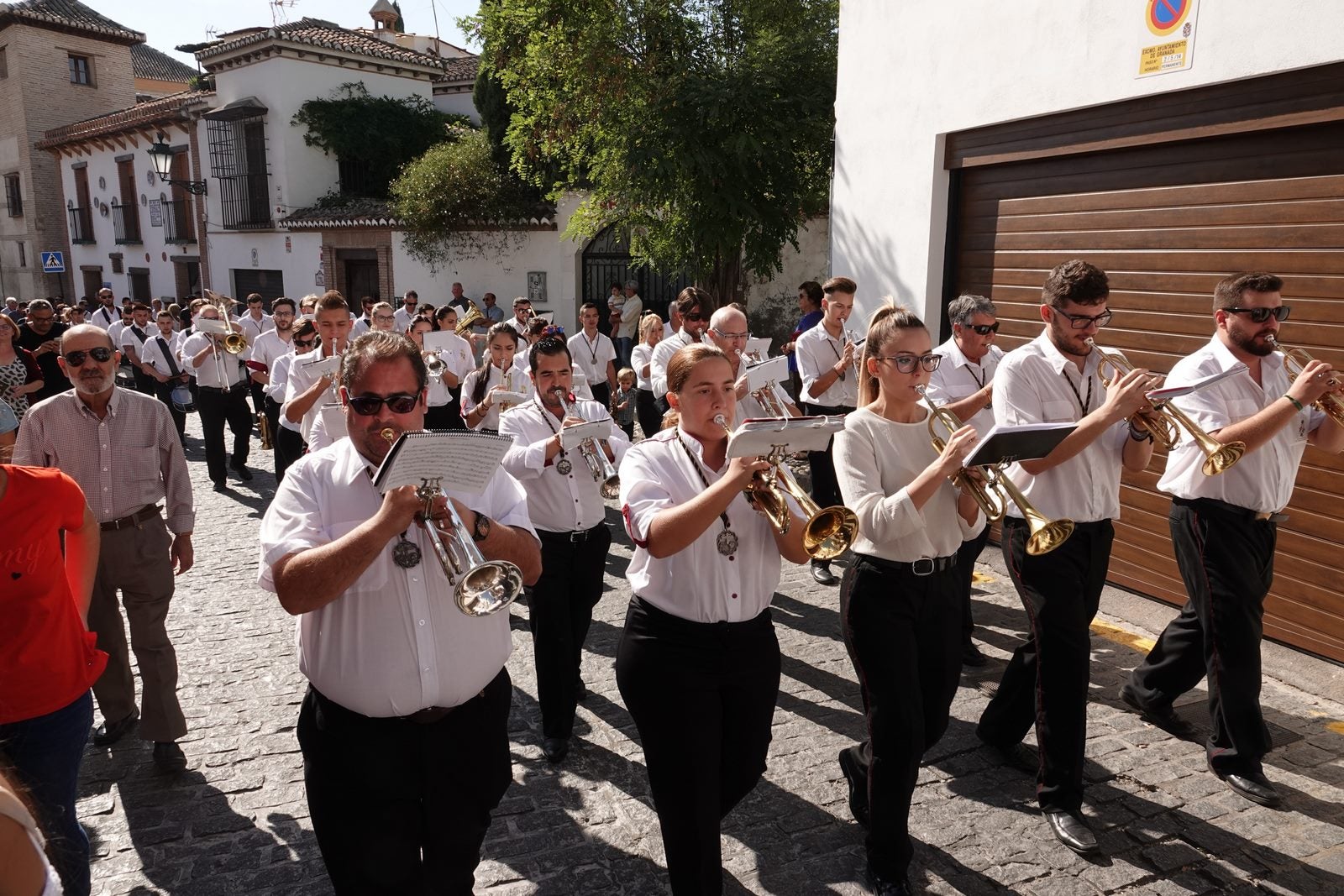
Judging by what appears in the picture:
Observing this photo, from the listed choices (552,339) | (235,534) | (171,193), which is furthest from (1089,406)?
(171,193)

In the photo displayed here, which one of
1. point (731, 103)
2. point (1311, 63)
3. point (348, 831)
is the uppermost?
point (731, 103)

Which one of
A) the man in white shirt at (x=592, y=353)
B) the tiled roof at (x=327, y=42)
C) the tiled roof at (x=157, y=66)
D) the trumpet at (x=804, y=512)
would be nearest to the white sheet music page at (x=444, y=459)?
the trumpet at (x=804, y=512)

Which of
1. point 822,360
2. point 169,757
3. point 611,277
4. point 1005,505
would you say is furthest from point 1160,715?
point 611,277

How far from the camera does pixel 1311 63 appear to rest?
5.38 metres

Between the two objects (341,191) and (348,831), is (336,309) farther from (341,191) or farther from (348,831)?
(341,191)

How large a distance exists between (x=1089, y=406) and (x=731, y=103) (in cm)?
974

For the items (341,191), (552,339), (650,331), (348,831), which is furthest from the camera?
(341,191)

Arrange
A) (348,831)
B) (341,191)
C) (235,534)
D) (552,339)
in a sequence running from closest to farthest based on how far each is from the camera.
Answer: (348,831), (552,339), (235,534), (341,191)

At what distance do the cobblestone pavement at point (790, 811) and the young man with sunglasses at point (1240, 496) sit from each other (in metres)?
0.30

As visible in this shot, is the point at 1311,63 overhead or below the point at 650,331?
overhead

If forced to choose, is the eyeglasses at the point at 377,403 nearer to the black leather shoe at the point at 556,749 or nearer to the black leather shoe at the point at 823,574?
the black leather shoe at the point at 556,749

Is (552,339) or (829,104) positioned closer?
(552,339)

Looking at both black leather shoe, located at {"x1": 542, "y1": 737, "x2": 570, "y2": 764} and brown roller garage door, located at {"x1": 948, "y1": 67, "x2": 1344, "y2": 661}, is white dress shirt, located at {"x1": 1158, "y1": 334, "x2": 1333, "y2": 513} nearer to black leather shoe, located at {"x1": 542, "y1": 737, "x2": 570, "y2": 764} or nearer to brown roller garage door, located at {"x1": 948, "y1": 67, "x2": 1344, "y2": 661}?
brown roller garage door, located at {"x1": 948, "y1": 67, "x2": 1344, "y2": 661}

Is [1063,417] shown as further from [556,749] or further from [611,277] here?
[611,277]
